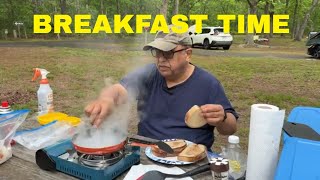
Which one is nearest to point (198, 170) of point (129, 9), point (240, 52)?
point (240, 52)

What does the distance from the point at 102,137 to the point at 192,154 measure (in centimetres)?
41

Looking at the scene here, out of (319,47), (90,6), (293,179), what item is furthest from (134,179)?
(90,6)

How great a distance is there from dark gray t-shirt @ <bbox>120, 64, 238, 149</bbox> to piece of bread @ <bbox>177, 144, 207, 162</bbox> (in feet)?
1.22

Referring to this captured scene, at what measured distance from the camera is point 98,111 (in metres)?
1.56

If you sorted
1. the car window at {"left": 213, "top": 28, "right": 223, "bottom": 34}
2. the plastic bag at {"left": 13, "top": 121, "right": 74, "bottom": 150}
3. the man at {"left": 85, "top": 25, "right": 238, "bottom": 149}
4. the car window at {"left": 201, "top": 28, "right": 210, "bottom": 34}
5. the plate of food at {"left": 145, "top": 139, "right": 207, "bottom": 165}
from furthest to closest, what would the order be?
the car window at {"left": 201, "top": 28, "right": 210, "bottom": 34}, the car window at {"left": 213, "top": 28, "right": 223, "bottom": 34}, the man at {"left": 85, "top": 25, "right": 238, "bottom": 149}, the plastic bag at {"left": 13, "top": 121, "right": 74, "bottom": 150}, the plate of food at {"left": 145, "top": 139, "right": 207, "bottom": 165}

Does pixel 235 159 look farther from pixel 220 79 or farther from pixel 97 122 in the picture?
pixel 220 79

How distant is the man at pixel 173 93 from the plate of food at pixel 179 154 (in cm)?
36

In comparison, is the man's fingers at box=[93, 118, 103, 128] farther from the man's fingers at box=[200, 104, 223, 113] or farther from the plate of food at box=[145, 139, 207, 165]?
the man's fingers at box=[200, 104, 223, 113]

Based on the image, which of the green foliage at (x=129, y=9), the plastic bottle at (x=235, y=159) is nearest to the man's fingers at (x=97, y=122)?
the plastic bottle at (x=235, y=159)

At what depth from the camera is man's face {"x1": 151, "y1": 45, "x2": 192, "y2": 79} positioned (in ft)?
6.48

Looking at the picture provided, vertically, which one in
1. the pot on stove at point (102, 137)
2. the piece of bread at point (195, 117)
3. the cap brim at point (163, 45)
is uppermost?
the cap brim at point (163, 45)

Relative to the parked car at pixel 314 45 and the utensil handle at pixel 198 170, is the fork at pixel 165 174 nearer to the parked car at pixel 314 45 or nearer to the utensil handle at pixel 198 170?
the utensil handle at pixel 198 170

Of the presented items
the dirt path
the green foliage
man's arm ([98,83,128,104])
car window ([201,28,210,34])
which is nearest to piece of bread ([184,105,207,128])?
man's arm ([98,83,128,104])

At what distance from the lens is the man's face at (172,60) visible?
198 cm
